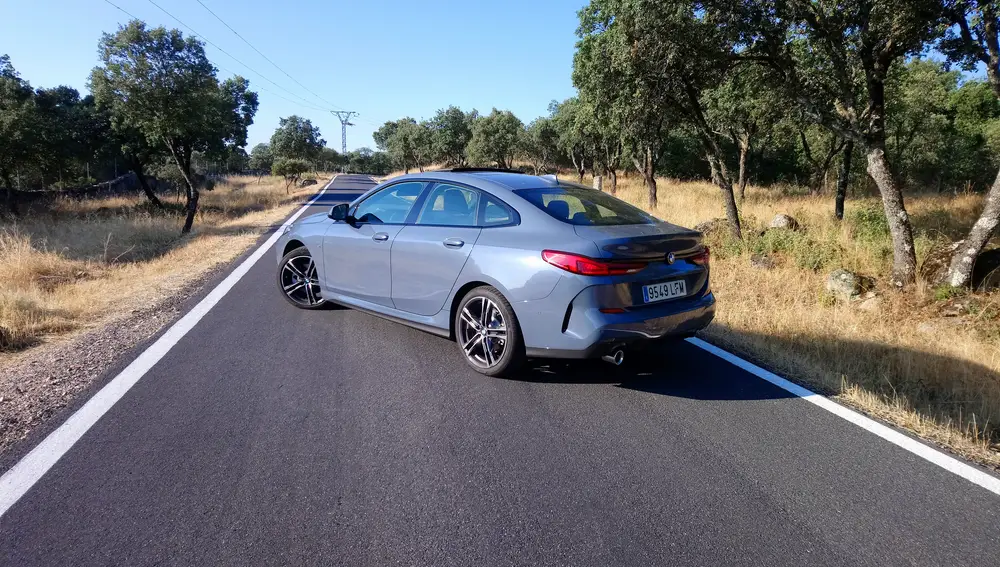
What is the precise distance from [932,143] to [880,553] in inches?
1351

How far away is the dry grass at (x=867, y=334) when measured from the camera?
4.15m

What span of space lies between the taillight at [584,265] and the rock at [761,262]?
715cm

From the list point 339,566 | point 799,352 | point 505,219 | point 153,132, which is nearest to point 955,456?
point 799,352

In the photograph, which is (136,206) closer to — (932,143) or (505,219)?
(505,219)

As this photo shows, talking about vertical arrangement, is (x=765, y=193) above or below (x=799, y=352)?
above

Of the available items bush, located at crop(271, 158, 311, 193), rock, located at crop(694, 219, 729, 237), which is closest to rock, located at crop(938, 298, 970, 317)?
rock, located at crop(694, 219, 729, 237)

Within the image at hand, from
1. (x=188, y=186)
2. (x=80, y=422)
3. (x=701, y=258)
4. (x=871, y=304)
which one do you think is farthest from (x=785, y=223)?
(x=188, y=186)

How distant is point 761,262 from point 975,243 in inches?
120

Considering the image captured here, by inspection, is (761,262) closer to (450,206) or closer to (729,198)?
(729,198)

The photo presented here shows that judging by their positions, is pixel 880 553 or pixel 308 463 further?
pixel 308 463

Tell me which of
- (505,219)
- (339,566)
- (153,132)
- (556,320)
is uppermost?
(153,132)

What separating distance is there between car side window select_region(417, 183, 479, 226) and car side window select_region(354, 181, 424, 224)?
22 centimetres

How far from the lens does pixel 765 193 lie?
24.0m

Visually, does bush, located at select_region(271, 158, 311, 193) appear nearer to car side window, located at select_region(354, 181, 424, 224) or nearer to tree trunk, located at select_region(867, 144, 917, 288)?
car side window, located at select_region(354, 181, 424, 224)
